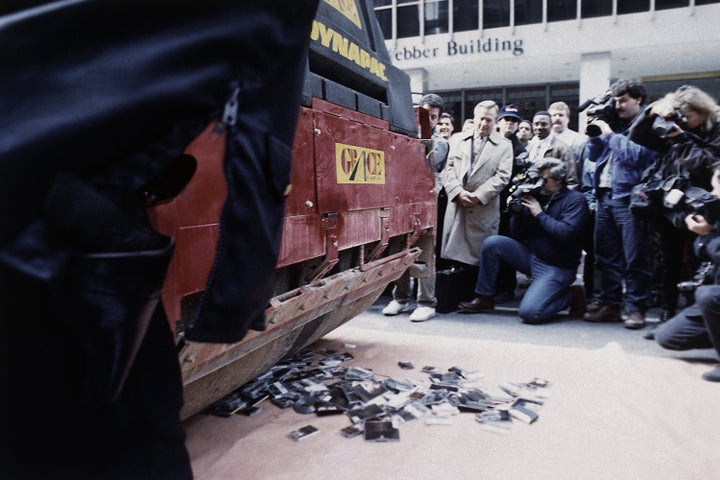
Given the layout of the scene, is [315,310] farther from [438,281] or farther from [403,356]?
[438,281]

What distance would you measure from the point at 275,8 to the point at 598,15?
1561 centimetres

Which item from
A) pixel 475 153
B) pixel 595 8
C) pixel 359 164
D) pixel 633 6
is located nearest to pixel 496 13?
pixel 595 8

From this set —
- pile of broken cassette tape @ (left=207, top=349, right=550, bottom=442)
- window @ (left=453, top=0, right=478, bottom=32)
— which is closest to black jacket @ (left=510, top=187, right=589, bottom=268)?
pile of broken cassette tape @ (left=207, top=349, right=550, bottom=442)

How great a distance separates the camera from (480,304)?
551 cm

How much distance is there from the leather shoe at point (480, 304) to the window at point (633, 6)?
11.9 metres

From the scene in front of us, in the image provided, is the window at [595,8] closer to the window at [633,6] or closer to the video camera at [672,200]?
the window at [633,6]

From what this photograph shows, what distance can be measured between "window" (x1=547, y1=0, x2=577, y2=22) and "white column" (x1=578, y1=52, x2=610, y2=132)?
1127 millimetres

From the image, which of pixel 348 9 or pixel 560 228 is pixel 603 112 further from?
pixel 348 9

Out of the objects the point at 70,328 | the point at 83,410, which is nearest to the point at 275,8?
the point at 70,328

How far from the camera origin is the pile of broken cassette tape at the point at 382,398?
276 centimetres

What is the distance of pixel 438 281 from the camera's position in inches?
216

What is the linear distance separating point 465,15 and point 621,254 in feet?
40.0

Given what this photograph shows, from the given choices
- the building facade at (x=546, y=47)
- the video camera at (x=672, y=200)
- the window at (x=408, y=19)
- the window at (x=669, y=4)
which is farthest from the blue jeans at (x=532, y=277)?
the window at (x=408, y=19)

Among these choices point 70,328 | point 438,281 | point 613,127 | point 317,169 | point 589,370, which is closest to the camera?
point 70,328
